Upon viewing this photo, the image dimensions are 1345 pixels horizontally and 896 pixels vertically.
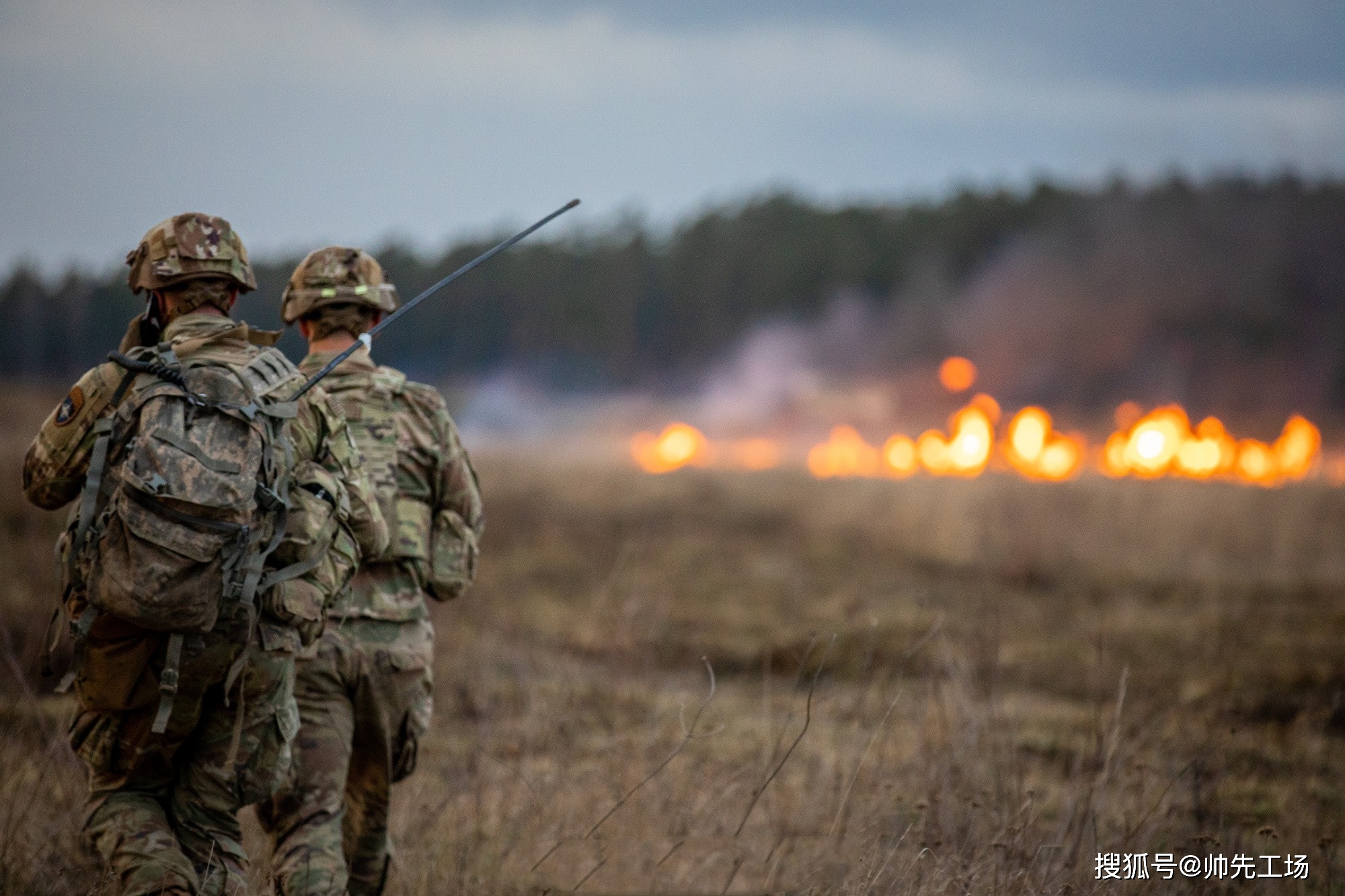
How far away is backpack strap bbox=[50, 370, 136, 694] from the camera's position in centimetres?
302

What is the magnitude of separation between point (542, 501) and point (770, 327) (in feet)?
116

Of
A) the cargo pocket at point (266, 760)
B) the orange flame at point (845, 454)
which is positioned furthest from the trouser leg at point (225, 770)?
the orange flame at point (845, 454)

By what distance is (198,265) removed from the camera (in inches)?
133

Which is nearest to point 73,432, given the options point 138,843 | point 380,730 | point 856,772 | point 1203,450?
point 138,843

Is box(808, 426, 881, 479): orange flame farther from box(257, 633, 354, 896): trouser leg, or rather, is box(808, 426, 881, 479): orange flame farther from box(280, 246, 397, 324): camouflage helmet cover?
box(257, 633, 354, 896): trouser leg

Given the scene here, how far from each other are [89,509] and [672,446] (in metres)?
34.0

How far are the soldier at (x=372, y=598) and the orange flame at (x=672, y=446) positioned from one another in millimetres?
28689

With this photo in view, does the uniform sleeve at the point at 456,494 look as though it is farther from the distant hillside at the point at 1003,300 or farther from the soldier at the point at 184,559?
the distant hillside at the point at 1003,300

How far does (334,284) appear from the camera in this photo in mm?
4152

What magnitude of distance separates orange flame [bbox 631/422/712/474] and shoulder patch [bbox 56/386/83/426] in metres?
29.8

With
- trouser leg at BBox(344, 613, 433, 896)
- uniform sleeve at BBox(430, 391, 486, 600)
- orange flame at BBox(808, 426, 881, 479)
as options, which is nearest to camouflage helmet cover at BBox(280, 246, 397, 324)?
uniform sleeve at BBox(430, 391, 486, 600)

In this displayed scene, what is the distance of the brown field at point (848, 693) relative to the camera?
4289 mm

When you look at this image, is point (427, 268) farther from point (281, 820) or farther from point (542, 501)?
point (281, 820)

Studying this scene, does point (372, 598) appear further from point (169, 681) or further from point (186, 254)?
point (186, 254)
